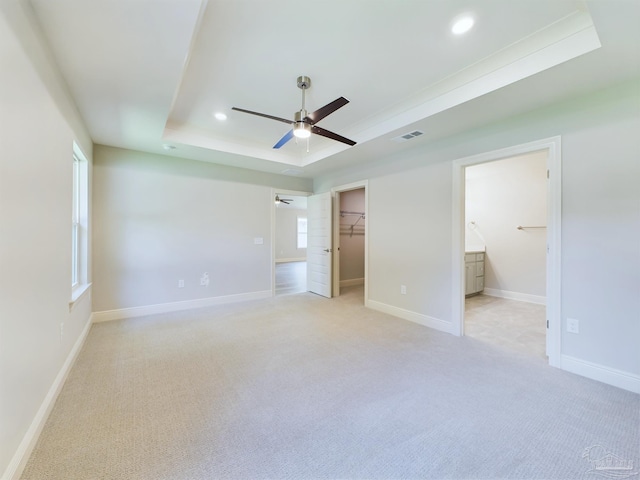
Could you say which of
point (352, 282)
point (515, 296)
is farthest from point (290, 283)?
point (515, 296)

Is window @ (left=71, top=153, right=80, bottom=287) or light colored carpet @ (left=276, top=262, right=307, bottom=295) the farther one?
light colored carpet @ (left=276, top=262, right=307, bottom=295)

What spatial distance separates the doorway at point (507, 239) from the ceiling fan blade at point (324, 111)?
3.57 meters

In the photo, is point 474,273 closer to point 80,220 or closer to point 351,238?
point 351,238

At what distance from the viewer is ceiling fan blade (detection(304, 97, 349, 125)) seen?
210cm

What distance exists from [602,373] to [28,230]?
4289 millimetres

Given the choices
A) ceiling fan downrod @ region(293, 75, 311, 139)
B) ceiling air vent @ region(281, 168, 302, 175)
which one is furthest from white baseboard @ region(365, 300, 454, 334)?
ceiling fan downrod @ region(293, 75, 311, 139)

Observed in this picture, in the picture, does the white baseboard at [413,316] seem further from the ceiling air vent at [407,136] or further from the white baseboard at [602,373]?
the ceiling air vent at [407,136]

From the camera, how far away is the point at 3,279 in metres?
1.27

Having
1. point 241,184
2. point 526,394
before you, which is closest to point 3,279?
point 526,394

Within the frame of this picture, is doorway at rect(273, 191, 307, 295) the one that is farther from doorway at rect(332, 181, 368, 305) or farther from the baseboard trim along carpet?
the baseboard trim along carpet

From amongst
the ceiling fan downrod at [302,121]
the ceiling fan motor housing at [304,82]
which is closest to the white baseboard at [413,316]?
→ the ceiling fan downrod at [302,121]

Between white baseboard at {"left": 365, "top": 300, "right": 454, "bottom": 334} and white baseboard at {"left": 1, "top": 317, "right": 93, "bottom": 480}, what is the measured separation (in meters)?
3.73

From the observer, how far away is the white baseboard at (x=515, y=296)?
473 centimetres

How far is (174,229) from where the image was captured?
432cm
